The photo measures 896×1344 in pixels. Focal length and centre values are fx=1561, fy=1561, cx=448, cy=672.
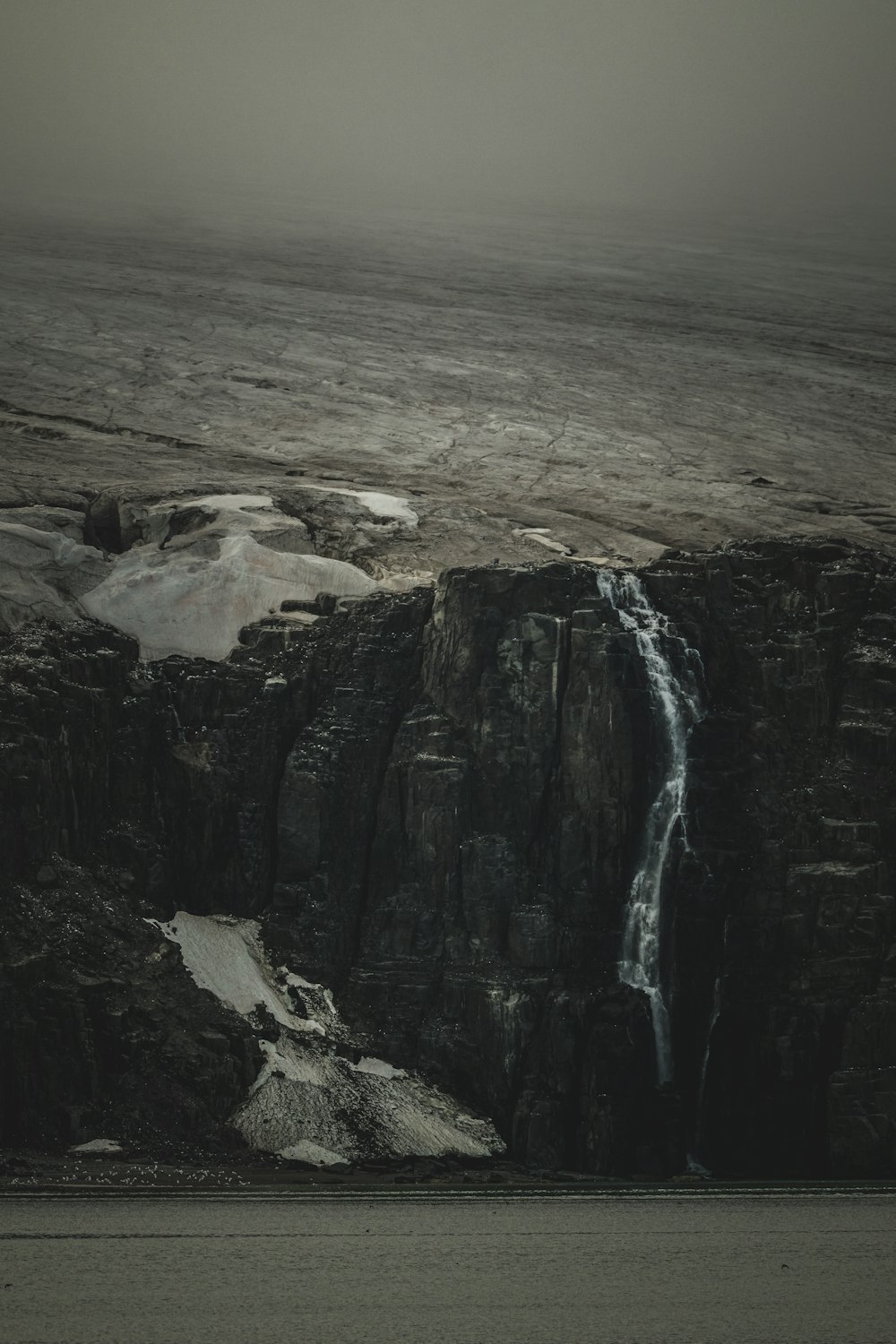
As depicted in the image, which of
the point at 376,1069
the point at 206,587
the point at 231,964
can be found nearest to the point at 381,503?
the point at 206,587

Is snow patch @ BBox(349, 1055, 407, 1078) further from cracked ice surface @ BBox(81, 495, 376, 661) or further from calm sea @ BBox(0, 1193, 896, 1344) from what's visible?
cracked ice surface @ BBox(81, 495, 376, 661)

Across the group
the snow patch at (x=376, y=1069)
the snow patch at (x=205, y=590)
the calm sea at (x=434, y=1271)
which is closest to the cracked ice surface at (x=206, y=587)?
the snow patch at (x=205, y=590)

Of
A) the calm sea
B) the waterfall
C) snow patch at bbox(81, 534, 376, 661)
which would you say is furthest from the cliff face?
the calm sea

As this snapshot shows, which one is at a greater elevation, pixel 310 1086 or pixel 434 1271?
pixel 434 1271

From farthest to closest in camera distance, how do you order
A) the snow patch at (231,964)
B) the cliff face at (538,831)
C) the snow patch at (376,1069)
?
the cliff face at (538,831) → the snow patch at (376,1069) → the snow patch at (231,964)

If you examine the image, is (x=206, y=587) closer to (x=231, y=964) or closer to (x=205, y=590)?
(x=205, y=590)

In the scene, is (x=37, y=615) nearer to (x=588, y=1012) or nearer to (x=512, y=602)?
(x=512, y=602)

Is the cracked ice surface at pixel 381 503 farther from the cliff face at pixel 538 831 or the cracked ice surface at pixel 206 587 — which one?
the cliff face at pixel 538 831
